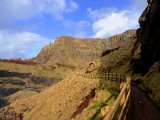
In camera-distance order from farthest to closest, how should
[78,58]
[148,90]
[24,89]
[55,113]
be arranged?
1. [78,58]
2. [24,89]
3. [55,113]
4. [148,90]

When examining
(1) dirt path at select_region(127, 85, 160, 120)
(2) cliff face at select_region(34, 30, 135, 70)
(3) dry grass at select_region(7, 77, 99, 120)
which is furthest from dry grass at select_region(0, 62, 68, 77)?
(1) dirt path at select_region(127, 85, 160, 120)

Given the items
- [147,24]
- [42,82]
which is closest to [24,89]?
[42,82]

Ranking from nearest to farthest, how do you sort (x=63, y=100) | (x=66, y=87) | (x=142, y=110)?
(x=142, y=110), (x=63, y=100), (x=66, y=87)

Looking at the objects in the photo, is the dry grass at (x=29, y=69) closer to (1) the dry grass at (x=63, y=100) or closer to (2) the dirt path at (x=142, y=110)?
(1) the dry grass at (x=63, y=100)

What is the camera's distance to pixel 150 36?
133 ft

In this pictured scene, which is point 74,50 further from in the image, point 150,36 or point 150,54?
point 150,36

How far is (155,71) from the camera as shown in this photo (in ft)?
125

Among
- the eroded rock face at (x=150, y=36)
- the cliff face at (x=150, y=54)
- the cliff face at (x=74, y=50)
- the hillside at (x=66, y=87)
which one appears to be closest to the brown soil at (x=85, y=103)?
the hillside at (x=66, y=87)

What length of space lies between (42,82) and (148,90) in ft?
361

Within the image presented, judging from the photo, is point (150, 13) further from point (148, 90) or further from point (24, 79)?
point (24, 79)

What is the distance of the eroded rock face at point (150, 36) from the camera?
38.8m

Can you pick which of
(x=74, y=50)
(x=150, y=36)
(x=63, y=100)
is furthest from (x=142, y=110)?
(x=74, y=50)

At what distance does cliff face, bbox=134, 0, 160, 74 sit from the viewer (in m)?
38.8

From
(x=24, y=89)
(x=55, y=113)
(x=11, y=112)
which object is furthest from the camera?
(x=24, y=89)
